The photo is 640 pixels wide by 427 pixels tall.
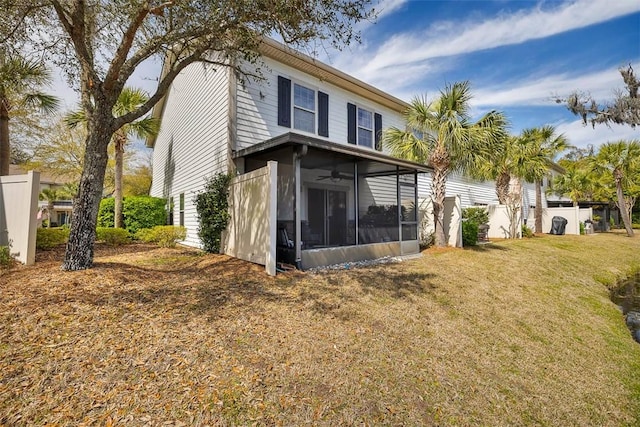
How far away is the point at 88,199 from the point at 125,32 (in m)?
3.11

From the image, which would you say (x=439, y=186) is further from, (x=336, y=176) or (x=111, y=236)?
(x=111, y=236)

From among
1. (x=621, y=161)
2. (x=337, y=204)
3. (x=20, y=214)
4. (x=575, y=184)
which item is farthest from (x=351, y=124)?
(x=575, y=184)

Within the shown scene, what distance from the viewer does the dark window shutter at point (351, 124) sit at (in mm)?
11789

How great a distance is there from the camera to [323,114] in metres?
10.8

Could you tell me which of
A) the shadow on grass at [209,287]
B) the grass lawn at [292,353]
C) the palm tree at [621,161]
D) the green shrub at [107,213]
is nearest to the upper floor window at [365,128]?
the shadow on grass at [209,287]

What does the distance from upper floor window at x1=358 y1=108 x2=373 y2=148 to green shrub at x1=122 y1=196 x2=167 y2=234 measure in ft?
31.0

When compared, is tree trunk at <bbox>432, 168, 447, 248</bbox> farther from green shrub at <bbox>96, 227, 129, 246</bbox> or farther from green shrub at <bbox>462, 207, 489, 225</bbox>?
green shrub at <bbox>96, 227, 129, 246</bbox>

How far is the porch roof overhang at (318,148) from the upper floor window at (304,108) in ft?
9.10

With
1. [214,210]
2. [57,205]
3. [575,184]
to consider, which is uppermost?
[575,184]

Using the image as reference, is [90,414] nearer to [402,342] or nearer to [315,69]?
[402,342]

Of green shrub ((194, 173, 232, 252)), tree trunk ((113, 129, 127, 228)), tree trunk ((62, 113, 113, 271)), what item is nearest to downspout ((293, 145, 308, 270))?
green shrub ((194, 173, 232, 252))

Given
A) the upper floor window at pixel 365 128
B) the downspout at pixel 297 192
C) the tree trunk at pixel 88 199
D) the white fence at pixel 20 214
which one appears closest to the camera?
the tree trunk at pixel 88 199

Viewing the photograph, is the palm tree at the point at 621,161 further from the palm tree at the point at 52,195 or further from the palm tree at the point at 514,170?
the palm tree at the point at 52,195

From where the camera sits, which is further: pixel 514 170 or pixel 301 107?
pixel 514 170
